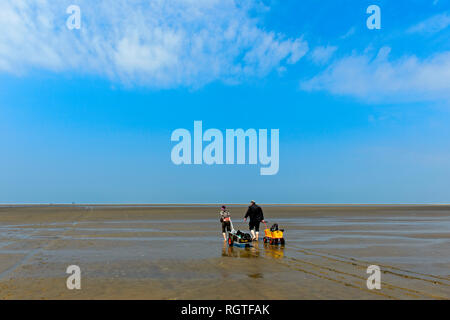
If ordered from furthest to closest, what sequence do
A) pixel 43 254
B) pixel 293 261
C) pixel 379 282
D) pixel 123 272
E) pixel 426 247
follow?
pixel 426 247 → pixel 43 254 → pixel 293 261 → pixel 123 272 → pixel 379 282

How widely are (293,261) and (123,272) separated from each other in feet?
20.3

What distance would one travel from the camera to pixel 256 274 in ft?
36.2

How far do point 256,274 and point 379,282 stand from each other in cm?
355

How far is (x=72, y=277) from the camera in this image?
1065 cm

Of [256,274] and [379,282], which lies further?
[256,274]
